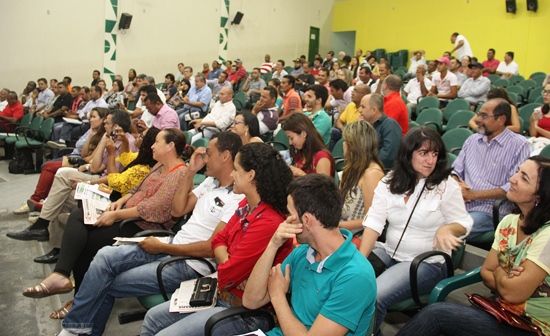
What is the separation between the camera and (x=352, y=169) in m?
2.75

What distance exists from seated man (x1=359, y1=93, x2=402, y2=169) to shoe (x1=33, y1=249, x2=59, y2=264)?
8.84ft

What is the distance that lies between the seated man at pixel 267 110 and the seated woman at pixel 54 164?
1763mm

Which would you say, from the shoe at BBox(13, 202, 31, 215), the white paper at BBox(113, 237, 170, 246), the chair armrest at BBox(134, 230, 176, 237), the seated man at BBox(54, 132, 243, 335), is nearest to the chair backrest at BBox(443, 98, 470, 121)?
the seated man at BBox(54, 132, 243, 335)

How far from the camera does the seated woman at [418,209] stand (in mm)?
2311

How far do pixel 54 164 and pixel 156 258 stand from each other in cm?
235

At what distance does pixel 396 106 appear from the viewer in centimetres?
489

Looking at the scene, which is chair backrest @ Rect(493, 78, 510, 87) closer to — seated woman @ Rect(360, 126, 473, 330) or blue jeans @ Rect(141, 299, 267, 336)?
seated woman @ Rect(360, 126, 473, 330)

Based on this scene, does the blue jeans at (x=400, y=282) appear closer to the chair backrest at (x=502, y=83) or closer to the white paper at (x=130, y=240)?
the white paper at (x=130, y=240)

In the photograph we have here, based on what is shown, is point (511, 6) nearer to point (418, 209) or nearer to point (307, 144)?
point (307, 144)

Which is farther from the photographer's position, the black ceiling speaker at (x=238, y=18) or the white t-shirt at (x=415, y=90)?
the black ceiling speaker at (x=238, y=18)

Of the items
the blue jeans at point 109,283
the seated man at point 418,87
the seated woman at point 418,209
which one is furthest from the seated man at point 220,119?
the seated woman at point 418,209

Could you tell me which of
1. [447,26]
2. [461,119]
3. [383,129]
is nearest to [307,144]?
[383,129]

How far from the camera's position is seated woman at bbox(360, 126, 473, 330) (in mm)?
2311

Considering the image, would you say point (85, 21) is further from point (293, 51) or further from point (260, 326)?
point (260, 326)
